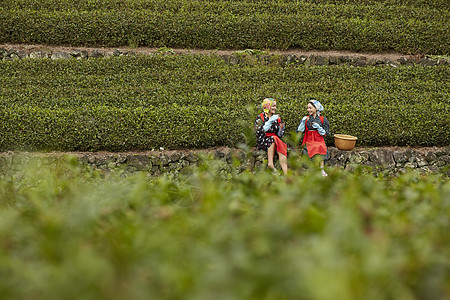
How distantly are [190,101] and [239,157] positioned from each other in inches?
97.4

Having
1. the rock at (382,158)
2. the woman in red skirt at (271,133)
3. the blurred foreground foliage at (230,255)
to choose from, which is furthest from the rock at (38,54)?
the blurred foreground foliage at (230,255)

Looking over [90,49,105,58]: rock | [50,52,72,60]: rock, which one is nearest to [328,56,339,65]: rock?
[90,49,105,58]: rock

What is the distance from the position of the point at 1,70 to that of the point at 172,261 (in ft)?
40.8

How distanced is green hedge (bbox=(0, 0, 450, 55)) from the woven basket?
226 inches

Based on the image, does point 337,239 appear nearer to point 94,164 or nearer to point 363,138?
point 94,164

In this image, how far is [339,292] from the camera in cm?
95

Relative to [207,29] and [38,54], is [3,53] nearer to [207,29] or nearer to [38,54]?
[38,54]

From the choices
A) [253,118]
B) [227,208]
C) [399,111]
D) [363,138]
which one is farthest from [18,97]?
[227,208]

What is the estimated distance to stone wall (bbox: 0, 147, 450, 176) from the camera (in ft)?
29.3

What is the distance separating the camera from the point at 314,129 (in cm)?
841

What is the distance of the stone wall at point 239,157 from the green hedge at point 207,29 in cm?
560

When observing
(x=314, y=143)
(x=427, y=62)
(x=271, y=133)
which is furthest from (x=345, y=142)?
(x=427, y=62)

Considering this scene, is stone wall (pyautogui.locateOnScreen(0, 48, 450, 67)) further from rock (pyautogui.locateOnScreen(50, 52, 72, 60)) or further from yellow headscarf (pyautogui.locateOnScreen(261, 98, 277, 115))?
yellow headscarf (pyautogui.locateOnScreen(261, 98, 277, 115))

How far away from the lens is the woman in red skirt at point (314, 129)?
8352 mm
